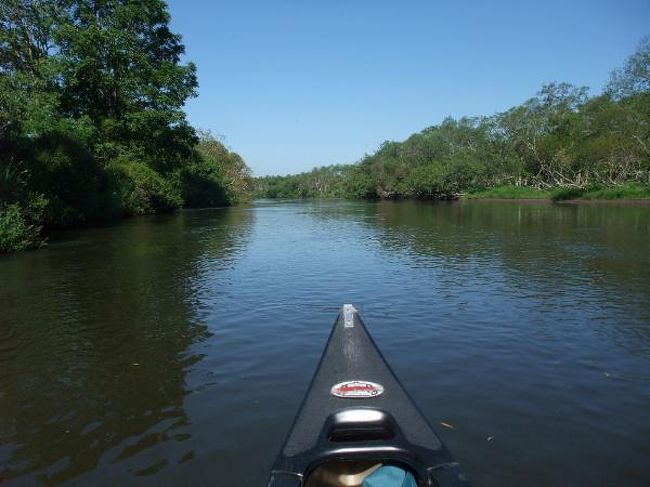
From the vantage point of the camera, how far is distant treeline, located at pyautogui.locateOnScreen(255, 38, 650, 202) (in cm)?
5678

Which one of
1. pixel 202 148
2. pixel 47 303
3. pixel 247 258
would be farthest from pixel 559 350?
pixel 202 148

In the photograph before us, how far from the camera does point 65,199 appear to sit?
2822 cm

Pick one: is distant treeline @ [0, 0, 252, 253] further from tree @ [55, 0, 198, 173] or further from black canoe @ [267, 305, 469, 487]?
black canoe @ [267, 305, 469, 487]

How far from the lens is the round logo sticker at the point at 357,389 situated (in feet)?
14.5

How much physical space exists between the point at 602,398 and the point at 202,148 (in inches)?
3278

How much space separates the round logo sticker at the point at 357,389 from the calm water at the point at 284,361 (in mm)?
947

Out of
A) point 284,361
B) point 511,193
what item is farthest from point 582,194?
point 284,361

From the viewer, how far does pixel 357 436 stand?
4.01 meters

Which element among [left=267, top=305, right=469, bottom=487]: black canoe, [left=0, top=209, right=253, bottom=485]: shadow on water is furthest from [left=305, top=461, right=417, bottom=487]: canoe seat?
[left=0, top=209, right=253, bottom=485]: shadow on water

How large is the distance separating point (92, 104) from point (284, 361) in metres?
37.4

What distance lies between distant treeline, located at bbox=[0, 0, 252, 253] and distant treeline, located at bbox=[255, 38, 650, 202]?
46.8 m

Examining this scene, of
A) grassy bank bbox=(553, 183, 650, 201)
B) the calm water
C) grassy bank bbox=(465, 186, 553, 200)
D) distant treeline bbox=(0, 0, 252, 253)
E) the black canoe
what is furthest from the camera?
grassy bank bbox=(465, 186, 553, 200)

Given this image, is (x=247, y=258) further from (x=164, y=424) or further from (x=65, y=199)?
(x=65, y=199)

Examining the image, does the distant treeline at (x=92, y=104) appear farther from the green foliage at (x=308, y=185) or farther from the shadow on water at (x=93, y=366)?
the green foliage at (x=308, y=185)
